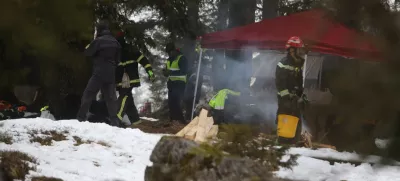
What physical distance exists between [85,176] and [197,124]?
2.88m

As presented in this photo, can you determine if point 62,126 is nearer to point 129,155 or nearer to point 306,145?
point 129,155

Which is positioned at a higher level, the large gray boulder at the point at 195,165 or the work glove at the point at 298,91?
the work glove at the point at 298,91

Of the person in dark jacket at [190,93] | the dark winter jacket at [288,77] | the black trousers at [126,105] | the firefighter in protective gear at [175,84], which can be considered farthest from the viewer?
the person in dark jacket at [190,93]

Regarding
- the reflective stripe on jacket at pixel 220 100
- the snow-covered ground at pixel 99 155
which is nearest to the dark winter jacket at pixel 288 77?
the snow-covered ground at pixel 99 155

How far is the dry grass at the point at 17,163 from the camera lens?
443 centimetres

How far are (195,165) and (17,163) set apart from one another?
197cm

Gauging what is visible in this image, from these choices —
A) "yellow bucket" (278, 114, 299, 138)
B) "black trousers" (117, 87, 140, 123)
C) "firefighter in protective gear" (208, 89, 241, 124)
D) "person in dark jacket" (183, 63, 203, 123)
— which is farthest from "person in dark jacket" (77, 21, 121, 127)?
"person in dark jacket" (183, 63, 203, 123)

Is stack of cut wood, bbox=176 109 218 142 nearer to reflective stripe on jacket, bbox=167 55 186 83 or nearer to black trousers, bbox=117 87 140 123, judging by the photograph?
black trousers, bbox=117 87 140 123

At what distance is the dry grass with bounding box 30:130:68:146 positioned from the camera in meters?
6.61

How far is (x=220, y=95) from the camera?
9.94 metres

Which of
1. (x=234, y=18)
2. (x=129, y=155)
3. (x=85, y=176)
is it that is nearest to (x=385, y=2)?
(x=85, y=176)

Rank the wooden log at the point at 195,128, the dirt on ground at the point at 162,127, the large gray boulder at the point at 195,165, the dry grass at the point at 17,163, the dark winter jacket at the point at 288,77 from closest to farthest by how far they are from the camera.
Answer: the large gray boulder at the point at 195,165 < the dry grass at the point at 17,163 < the wooden log at the point at 195,128 < the dark winter jacket at the point at 288,77 < the dirt on ground at the point at 162,127

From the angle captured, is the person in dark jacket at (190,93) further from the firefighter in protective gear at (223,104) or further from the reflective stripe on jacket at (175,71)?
the firefighter in protective gear at (223,104)

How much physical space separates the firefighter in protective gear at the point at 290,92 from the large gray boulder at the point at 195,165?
4.42 meters
